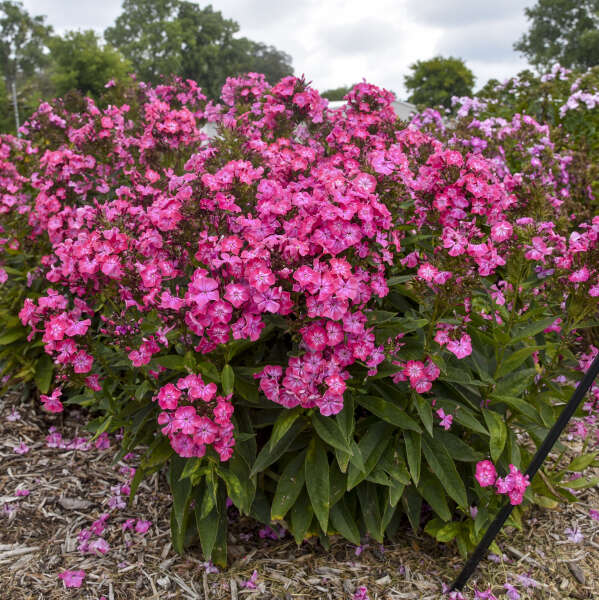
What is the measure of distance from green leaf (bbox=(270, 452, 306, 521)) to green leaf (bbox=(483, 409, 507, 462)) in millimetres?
879

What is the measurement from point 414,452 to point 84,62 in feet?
149

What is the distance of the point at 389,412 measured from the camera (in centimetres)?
244

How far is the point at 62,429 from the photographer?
400 centimetres

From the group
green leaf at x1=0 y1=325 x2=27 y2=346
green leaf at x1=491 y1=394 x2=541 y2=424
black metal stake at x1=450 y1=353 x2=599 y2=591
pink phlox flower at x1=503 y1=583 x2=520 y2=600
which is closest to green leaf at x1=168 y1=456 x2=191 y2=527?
black metal stake at x1=450 y1=353 x2=599 y2=591

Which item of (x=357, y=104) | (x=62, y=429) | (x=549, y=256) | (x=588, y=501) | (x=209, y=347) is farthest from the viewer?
(x=62, y=429)

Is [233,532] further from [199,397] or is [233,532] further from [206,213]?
[206,213]

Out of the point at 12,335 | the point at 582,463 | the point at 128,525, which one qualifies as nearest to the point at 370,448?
the point at 582,463

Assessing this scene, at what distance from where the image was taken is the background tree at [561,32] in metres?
41.4

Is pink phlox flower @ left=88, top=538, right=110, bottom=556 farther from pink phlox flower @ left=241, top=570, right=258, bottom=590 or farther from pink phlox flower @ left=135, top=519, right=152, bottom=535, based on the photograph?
pink phlox flower @ left=241, top=570, right=258, bottom=590

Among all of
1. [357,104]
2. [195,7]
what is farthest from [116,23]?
[357,104]

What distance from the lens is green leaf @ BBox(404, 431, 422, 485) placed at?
7.83 feet

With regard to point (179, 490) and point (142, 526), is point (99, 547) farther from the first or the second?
point (179, 490)

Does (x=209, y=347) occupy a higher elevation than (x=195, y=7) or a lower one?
lower

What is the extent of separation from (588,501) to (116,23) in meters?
60.9
